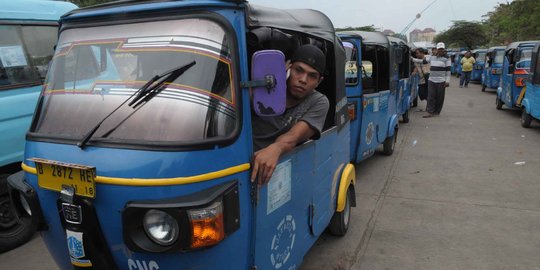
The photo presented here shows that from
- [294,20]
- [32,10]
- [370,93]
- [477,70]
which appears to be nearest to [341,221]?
[294,20]

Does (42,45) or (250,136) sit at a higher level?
(42,45)

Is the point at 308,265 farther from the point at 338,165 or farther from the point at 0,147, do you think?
the point at 0,147

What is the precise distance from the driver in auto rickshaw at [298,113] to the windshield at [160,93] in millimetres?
433

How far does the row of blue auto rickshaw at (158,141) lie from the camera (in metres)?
1.86

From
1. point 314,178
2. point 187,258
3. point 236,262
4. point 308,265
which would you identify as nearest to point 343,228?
point 308,265

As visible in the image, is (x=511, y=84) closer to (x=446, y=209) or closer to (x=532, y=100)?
(x=532, y=100)

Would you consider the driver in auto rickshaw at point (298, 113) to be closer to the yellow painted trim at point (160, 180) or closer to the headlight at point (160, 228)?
the yellow painted trim at point (160, 180)

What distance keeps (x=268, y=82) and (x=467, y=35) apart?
60072 mm

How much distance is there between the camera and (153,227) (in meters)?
1.84

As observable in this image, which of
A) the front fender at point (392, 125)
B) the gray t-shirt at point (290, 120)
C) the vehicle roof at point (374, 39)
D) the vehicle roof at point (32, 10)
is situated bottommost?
the front fender at point (392, 125)

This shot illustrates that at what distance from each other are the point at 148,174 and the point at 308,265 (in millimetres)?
2276

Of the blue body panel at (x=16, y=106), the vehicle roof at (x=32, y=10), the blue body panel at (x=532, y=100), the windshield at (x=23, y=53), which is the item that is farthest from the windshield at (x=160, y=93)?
the blue body panel at (x=532, y=100)

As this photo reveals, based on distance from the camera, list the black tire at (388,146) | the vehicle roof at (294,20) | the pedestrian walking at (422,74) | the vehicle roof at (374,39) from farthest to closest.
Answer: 1. the pedestrian walking at (422,74)
2. the black tire at (388,146)
3. the vehicle roof at (374,39)
4. the vehicle roof at (294,20)

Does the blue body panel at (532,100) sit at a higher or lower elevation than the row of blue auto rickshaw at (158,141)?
lower
